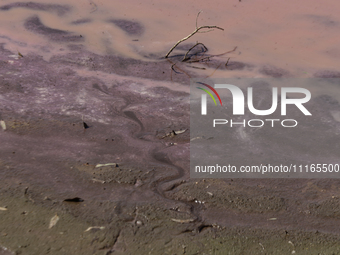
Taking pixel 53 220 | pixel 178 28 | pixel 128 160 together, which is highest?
pixel 178 28

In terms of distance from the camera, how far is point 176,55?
553 cm

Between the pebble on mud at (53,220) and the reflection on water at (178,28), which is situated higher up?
the reflection on water at (178,28)

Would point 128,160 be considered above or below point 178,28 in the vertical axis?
below

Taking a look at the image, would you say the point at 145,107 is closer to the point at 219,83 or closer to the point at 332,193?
the point at 219,83

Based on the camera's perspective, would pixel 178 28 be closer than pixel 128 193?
No

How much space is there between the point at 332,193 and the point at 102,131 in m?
2.29

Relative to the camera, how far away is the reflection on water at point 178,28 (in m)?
5.58

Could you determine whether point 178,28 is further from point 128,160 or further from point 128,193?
point 128,193

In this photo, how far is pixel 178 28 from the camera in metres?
6.23

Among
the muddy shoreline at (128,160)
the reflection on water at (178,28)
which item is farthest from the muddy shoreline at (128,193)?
the reflection on water at (178,28)

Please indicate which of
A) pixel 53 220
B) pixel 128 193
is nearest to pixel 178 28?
pixel 128 193

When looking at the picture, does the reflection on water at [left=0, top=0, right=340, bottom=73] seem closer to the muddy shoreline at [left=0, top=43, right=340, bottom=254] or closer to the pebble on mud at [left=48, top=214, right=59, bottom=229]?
the muddy shoreline at [left=0, top=43, right=340, bottom=254]

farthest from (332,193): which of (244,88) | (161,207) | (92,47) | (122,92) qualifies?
(92,47)

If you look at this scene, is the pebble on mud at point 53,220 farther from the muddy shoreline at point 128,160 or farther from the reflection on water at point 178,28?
the reflection on water at point 178,28
